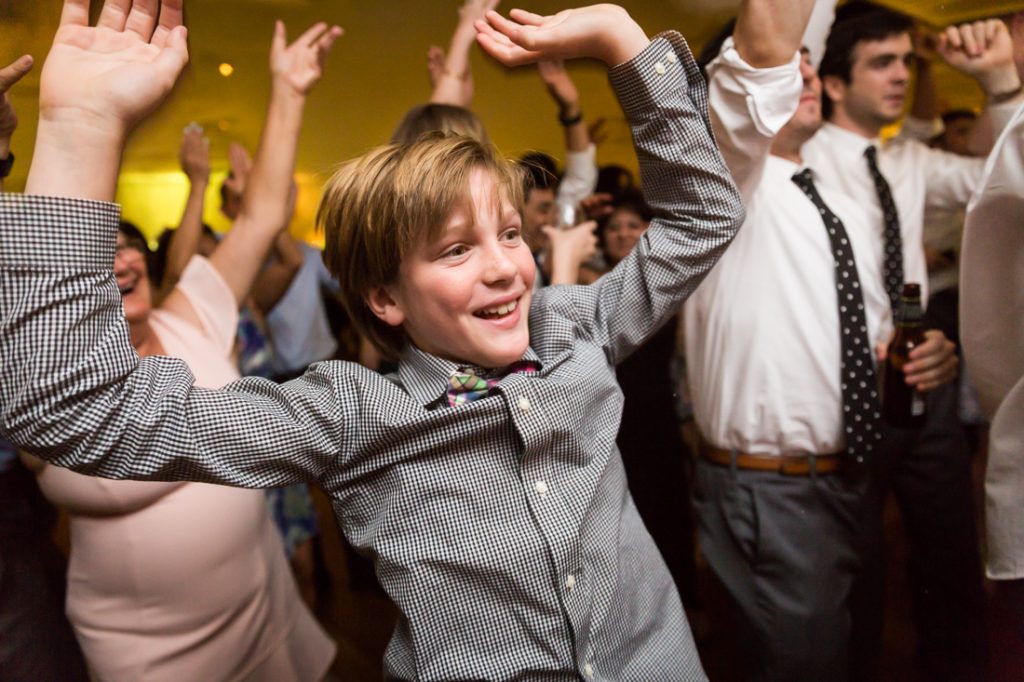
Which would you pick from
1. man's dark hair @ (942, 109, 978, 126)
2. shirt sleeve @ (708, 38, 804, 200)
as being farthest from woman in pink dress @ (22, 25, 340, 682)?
man's dark hair @ (942, 109, 978, 126)

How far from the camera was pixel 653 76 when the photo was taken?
76 centimetres

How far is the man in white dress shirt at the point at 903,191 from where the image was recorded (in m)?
1.29

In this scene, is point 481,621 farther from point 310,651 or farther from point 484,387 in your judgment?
point 310,651

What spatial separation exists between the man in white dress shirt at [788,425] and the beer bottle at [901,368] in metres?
0.05

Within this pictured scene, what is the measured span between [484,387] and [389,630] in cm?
110

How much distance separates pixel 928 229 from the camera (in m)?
1.44

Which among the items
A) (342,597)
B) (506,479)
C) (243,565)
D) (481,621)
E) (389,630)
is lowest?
(342,597)

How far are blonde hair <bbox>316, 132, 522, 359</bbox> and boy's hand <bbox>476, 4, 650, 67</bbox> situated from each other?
10cm

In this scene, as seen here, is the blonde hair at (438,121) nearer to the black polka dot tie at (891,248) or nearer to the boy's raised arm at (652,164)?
the boy's raised arm at (652,164)

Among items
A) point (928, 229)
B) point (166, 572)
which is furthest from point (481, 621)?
point (928, 229)

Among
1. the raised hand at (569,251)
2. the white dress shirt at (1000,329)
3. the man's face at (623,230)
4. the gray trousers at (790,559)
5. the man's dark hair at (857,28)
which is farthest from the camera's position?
the man's face at (623,230)

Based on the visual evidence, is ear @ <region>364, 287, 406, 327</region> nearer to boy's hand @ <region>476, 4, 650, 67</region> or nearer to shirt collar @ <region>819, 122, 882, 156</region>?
boy's hand @ <region>476, 4, 650, 67</region>

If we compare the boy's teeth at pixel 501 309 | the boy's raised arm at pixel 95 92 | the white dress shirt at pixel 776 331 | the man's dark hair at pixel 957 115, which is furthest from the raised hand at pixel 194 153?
the man's dark hair at pixel 957 115

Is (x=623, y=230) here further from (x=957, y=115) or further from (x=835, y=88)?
(x=957, y=115)
